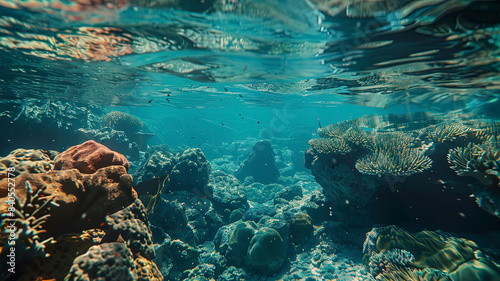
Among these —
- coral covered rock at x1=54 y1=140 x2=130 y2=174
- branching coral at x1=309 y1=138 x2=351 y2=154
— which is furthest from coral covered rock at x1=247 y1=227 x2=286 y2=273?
coral covered rock at x1=54 y1=140 x2=130 y2=174

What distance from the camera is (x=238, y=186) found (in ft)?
46.6

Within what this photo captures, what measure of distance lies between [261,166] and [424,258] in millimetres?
15836

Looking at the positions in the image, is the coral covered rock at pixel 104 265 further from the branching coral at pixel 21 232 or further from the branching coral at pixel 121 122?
the branching coral at pixel 121 122

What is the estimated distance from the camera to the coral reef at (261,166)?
67.2 feet

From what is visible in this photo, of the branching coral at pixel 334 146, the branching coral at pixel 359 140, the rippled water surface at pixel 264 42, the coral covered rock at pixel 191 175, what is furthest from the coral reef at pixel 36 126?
the branching coral at pixel 359 140

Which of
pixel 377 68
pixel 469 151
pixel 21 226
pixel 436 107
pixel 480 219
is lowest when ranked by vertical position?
pixel 480 219

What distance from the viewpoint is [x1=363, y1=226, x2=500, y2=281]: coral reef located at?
4500 millimetres

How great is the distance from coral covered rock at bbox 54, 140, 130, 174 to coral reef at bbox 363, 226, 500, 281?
26.6 ft

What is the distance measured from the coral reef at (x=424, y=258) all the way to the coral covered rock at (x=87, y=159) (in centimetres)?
812

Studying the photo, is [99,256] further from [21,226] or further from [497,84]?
[497,84]

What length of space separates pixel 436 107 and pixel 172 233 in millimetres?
24684

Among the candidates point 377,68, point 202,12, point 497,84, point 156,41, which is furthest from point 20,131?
point 497,84

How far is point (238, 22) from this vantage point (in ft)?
22.6

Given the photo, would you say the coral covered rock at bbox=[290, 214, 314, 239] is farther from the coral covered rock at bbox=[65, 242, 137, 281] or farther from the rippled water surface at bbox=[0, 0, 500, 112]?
the rippled water surface at bbox=[0, 0, 500, 112]
